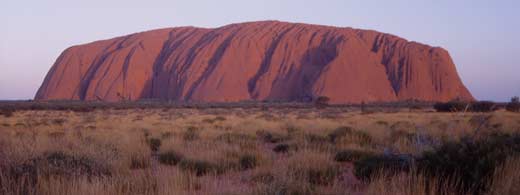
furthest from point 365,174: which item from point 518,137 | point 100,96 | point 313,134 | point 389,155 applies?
point 100,96

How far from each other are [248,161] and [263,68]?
83.2 meters

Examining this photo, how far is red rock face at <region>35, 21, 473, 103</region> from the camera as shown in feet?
275

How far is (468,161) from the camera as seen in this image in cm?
581

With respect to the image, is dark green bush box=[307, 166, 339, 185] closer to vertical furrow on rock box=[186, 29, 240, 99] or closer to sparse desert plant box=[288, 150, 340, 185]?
sparse desert plant box=[288, 150, 340, 185]

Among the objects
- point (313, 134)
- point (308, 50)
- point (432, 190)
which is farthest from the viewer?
point (308, 50)

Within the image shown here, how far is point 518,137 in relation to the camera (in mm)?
7332

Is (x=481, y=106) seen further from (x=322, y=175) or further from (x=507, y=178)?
(x=507, y=178)

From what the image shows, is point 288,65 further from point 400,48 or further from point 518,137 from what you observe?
point 518,137

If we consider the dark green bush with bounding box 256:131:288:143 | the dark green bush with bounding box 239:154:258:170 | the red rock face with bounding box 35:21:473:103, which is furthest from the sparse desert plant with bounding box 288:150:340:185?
the red rock face with bounding box 35:21:473:103

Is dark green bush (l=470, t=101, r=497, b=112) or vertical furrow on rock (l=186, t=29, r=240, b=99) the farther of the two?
vertical furrow on rock (l=186, t=29, r=240, b=99)

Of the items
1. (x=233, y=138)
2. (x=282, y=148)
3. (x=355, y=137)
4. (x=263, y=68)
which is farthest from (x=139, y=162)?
(x=263, y=68)

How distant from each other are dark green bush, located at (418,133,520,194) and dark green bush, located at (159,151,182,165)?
435cm

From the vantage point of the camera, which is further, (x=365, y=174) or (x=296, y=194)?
(x=365, y=174)

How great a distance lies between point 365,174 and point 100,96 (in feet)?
309
